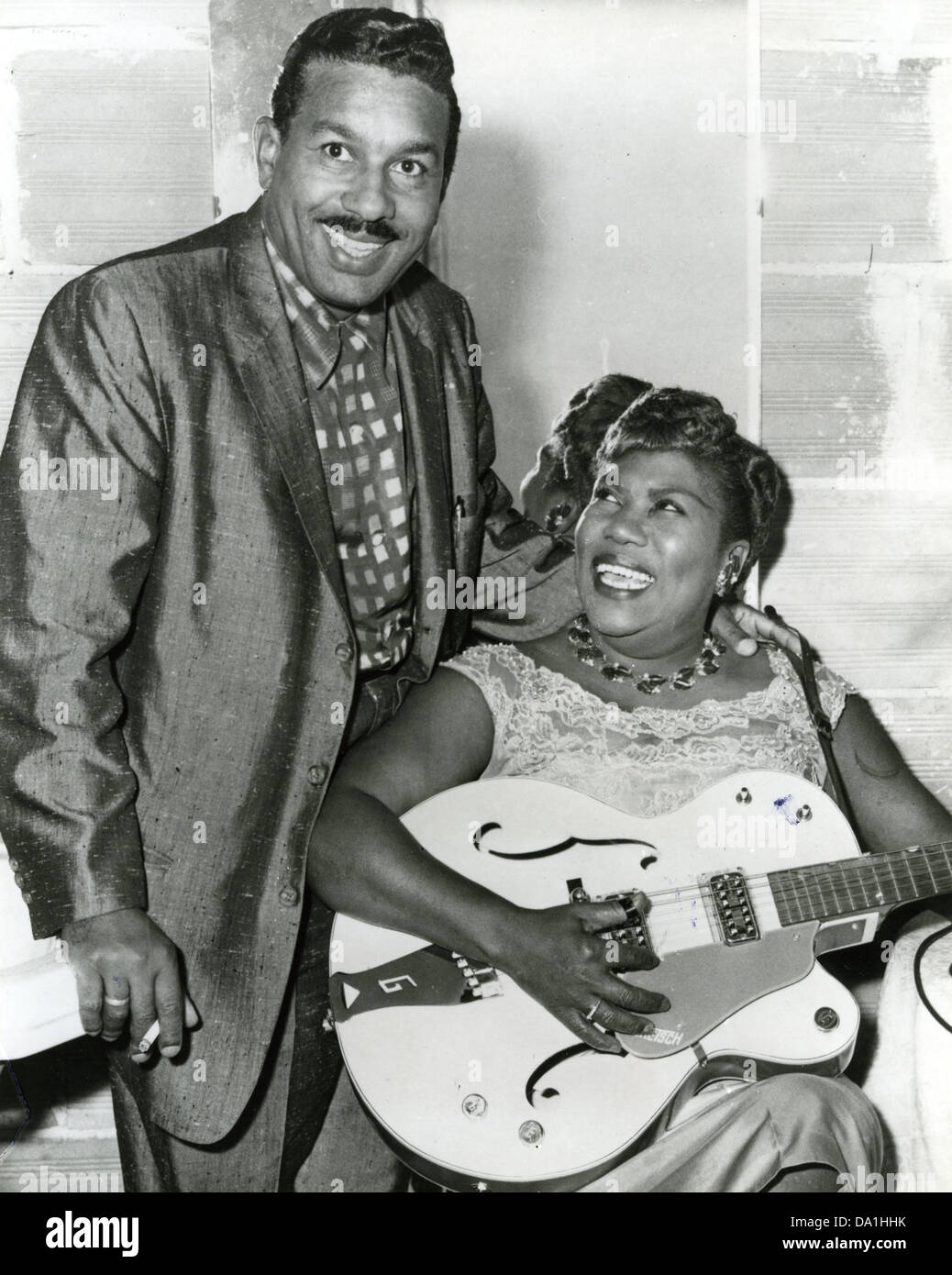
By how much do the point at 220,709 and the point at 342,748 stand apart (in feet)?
0.73

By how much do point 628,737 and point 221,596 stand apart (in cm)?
69

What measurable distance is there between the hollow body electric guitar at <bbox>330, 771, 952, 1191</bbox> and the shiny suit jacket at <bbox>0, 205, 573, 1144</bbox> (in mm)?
181

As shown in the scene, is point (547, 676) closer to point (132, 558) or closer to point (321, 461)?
point (321, 461)

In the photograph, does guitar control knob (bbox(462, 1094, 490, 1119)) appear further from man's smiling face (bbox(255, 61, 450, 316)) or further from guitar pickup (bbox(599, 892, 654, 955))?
man's smiling face (bbox(255, 61, 450, 316))

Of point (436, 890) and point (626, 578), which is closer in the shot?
point (436, 890)

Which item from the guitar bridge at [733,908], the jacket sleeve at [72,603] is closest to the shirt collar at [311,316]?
the jacket sleeve at [72,603]

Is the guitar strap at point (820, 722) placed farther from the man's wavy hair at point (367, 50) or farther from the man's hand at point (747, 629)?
the man's wavy hair at point (367, 50)

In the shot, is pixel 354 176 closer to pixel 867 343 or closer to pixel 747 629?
pixel 747 629

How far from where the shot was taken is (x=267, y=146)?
208 cm

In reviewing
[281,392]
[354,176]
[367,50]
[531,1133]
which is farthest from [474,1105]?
[367,50]

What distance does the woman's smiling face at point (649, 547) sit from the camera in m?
2.17

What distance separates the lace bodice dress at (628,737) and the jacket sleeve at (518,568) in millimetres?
160
